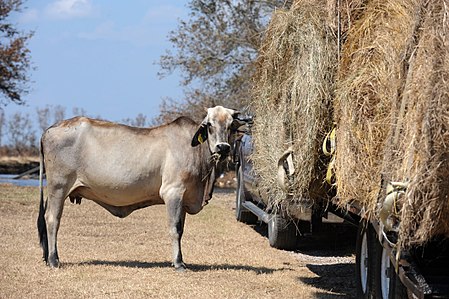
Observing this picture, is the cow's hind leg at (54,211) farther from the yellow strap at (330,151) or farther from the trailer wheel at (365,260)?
the yellow strap at (330,151)

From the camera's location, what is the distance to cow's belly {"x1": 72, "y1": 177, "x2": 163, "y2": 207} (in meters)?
11.2

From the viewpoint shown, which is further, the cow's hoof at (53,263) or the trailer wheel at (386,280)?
the cow's hoof at (53,263)

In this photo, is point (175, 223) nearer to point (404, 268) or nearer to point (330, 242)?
point (330, 242)

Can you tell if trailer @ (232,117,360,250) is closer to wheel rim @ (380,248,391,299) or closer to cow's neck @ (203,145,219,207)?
cow's neck @ (203,145,219,207)

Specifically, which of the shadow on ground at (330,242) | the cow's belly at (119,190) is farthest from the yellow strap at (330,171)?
the shadow on ground at (330,242)

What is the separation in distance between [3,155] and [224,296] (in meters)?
36.5

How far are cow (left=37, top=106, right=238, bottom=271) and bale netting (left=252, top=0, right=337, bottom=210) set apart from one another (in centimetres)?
207

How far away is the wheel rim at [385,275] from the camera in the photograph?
7.60m

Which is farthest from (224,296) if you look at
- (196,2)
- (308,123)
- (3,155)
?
(3,155)

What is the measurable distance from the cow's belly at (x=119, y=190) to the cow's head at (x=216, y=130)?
78cm

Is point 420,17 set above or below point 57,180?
above

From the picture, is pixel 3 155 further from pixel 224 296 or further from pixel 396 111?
pixel 396 111

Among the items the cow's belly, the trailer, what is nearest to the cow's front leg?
the cow's belly

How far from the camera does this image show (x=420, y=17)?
641 cm
